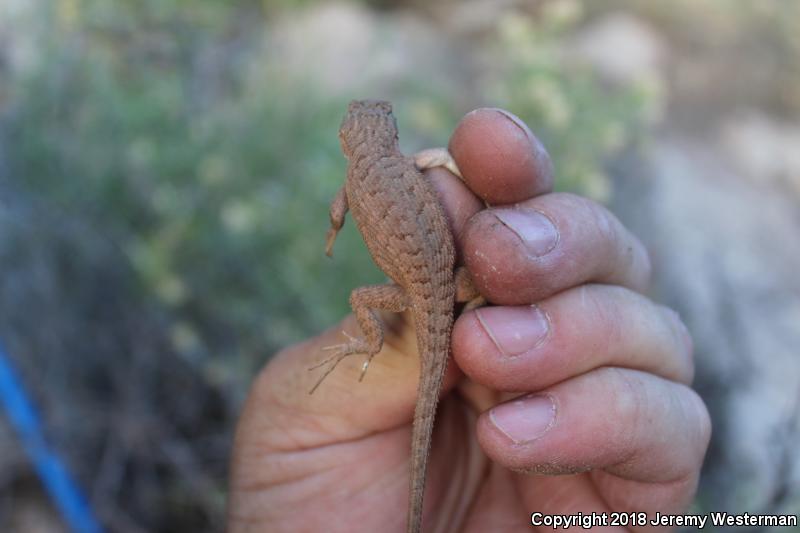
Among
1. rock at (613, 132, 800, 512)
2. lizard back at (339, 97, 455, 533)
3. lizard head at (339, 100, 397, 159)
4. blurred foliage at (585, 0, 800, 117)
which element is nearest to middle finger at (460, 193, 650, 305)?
lizard back at (339, 97, 455, 533)

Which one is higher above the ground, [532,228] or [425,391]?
[532,228]

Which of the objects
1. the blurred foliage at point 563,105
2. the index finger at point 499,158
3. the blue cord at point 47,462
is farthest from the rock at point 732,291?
the blue cord at point 47,462

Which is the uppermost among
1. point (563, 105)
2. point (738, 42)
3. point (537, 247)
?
point (563, 105)

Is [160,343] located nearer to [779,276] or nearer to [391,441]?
[391,441]

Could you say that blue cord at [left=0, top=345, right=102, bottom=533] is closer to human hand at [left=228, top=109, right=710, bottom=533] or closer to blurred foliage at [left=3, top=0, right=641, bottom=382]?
blurred foliage at [left=3, top=0, right=641, bottom=382]

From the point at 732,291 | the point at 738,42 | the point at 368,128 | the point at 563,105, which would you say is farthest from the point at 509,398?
the point at 738,42

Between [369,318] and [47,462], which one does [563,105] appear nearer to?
[369,318]
